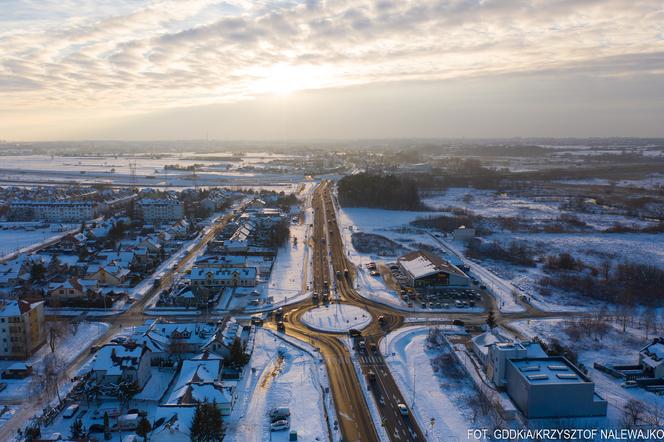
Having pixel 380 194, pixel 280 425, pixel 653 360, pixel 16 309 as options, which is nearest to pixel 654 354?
pixel 653 360

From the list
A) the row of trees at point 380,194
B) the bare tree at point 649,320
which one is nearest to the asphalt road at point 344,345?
the bare tree at point 649,320

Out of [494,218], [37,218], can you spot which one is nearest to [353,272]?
[494,218]

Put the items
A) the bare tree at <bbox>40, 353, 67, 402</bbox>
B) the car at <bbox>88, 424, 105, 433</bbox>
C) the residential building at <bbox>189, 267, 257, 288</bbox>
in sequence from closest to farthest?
the car at <bbox>88, 424, 105, 433</bbox> → the bare tree at <bbox>40, 353, 67, 402</bbox> → the residential building at <bbox>189, 267, 257, 288</bbox>

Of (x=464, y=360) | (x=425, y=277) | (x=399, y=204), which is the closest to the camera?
(x=464, y=360)

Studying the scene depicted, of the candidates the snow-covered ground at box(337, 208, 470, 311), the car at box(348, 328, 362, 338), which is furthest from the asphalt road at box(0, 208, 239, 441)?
the snow-covered ground at box(337, 208, 470, 311)

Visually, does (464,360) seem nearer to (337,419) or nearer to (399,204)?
(337,419)

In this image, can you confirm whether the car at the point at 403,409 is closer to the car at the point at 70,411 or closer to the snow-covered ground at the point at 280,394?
the snow-covered ground at the point at 280,394

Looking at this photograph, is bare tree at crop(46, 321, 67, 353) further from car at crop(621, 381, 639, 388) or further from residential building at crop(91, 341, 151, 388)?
Answer: car at crop(621, 381, 639, 388)

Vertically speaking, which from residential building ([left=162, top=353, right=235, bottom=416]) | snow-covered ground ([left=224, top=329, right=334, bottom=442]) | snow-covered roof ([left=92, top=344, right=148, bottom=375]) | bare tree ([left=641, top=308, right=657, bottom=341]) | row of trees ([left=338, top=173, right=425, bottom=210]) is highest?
row of trees ([left=338, top=173, right=425, bottom=210])
